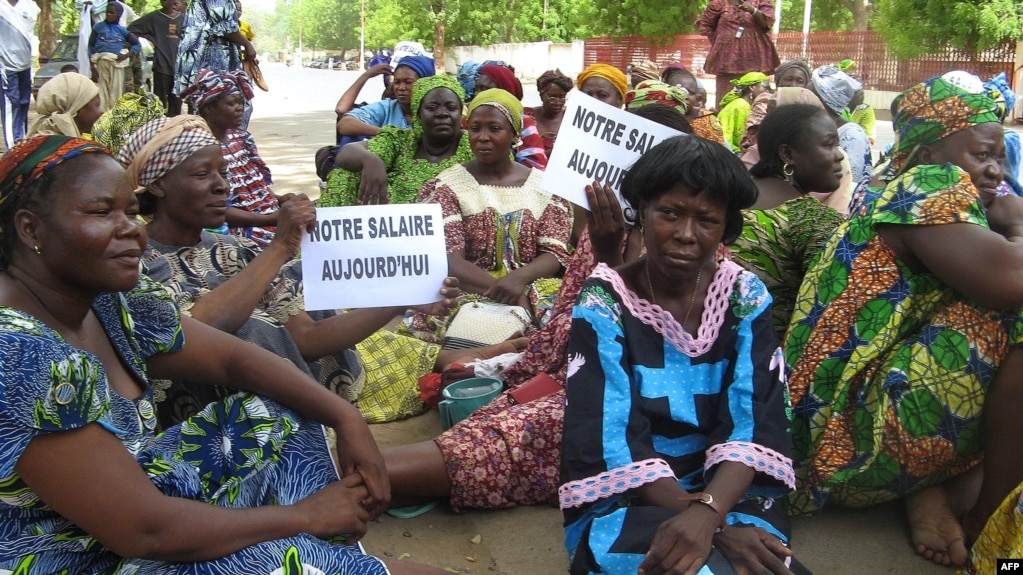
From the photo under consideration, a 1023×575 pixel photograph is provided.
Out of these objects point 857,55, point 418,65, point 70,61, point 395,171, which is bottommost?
point 395,171

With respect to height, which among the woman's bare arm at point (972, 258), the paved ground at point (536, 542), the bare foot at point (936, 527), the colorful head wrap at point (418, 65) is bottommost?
the paved ground at point (536, 542)

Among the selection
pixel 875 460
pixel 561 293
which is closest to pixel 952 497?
pixel 875 460

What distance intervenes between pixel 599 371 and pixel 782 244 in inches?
53.1

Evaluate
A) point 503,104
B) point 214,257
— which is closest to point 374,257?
point 214,257

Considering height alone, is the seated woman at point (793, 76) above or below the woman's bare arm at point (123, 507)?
above

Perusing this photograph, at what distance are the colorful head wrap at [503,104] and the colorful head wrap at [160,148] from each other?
1854mm

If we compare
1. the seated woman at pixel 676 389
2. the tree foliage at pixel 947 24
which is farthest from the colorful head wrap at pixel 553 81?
the tree foliage at pixel 947 24

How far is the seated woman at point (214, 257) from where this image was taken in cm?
291

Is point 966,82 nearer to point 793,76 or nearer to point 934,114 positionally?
point 934,114

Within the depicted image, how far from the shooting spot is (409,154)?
5.54 metres

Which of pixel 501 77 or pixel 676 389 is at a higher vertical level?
pixel 501 77

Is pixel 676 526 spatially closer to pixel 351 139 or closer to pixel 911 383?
pixel 911 383

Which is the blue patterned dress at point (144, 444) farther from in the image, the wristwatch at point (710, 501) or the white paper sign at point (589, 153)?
the white paper sign at point (589, 153)

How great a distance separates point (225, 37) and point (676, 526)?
26.2 ft
